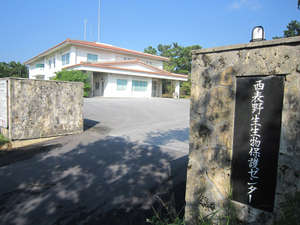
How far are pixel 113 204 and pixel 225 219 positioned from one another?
1.87 m

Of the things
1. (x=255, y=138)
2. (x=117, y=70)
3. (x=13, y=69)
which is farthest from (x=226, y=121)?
(x=13, y=69)

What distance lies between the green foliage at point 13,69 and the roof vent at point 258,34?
46.3 m

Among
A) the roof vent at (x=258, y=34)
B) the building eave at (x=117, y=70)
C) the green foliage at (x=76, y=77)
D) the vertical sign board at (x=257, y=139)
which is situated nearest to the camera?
the vertical sign board at (x=257, y=139)

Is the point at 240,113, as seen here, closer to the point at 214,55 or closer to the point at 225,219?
the point at 214,55

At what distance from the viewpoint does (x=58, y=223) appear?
3082 millimetres

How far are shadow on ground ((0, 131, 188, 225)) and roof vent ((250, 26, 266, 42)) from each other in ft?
8.58

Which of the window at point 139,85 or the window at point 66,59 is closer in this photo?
the window at point 66,59

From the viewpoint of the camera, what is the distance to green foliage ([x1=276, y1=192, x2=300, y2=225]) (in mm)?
1816

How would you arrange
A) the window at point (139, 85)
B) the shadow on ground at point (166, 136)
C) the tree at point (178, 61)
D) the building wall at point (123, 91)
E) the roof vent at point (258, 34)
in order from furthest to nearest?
1. the tree at point (178, 61)
2. the window at point (139, 85)
3. the building wall at point (123, 91)
4. the shadow on ground at point (166, 136)
5. the roof vent at point (258, 34)

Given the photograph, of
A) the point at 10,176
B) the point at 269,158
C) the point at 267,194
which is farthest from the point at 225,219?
the point at 10,176

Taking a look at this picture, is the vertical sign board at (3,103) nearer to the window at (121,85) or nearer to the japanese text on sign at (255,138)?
the japanese text on sign at (255,138)

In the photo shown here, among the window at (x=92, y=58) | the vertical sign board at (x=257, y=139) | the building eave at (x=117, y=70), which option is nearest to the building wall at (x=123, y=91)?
the building eave at (x=117, y=70)

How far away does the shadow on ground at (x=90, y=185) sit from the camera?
3281 millimetres

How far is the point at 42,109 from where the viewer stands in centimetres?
771
